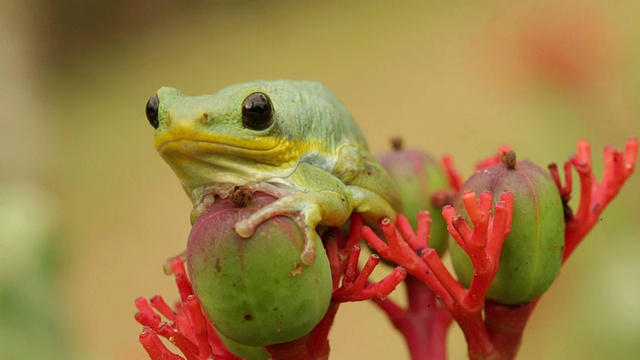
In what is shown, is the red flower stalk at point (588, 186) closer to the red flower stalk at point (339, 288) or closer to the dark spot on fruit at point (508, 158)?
the dark spot on fruit at point (508, 158)

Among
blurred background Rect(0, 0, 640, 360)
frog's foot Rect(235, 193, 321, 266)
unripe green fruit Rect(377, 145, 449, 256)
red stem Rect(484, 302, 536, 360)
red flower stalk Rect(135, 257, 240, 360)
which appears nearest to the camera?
frog's foot Rect(235, 193, 321, 266)

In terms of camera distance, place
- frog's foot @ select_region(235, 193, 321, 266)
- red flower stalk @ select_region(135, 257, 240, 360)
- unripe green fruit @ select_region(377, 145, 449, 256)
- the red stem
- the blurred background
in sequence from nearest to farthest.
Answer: frog's foot @ select_region(235, 193, 321, 266), red flower stalk @ select_region(135, 257, 240, 360), the red stem, unripe green fruit @ select_region(377, 145, 449, 256), the blurred background

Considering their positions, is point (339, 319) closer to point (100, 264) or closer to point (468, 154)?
point (468, 154)

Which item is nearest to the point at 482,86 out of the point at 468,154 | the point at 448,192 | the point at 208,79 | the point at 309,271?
the point at 468,154

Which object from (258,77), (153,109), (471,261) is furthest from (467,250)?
(258,77)

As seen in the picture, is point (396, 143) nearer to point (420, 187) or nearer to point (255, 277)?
point (420, 187)

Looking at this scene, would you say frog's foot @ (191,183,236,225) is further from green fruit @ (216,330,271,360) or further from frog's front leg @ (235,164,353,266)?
green fruit @ (216,330,271,360)

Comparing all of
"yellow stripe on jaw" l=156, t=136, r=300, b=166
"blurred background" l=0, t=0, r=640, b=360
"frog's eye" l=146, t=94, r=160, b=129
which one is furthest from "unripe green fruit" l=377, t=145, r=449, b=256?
"blurred background" l=0, t=0, r=640, b=360
